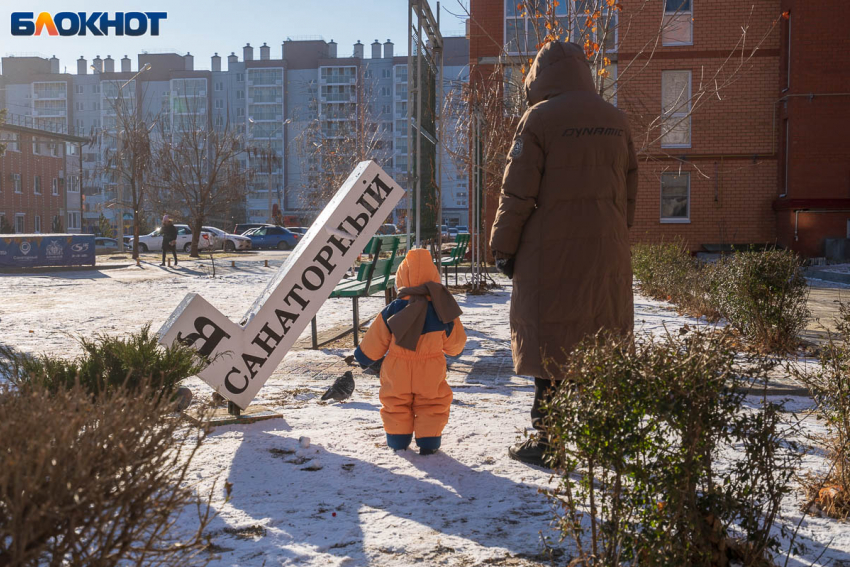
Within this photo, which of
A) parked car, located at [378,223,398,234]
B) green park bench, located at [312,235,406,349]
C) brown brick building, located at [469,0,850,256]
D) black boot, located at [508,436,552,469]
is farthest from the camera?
parked car, located at [378,223,398,234]

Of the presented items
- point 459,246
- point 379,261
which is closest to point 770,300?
point 379,261

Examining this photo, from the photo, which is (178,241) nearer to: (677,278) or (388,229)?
A: (388,229)

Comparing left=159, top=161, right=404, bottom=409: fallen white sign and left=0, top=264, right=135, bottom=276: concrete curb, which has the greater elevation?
left=159, top=161, right=404, bottom=409: fallen white sign

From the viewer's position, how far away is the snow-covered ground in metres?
3.13

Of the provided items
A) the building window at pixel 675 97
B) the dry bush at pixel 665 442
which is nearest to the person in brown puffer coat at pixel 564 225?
the dry bush at pixel 665 442

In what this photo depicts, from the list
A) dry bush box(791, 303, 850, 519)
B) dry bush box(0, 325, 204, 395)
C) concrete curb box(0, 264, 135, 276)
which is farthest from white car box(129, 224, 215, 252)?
dry bush box(791, 303, 850, 519)

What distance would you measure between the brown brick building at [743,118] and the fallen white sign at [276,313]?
18.7 m

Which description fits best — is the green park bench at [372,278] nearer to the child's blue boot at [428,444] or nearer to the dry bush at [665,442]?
the child's blue boot at [428,444]

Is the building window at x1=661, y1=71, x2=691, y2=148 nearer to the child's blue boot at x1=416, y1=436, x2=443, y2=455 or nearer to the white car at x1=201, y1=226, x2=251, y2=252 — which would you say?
the child's blue boot at x1=416, y1=436, x2=443, y2=455

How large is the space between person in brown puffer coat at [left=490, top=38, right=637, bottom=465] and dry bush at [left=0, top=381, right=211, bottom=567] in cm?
222

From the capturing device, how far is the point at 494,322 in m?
10.6

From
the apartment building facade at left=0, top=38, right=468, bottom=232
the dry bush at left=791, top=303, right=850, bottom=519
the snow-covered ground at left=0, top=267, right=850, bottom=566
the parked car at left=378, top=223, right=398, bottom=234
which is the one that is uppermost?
the apartment building facade at left=0, top=38, right=468, bottom=232

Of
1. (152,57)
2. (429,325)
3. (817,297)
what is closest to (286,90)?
(152,57)

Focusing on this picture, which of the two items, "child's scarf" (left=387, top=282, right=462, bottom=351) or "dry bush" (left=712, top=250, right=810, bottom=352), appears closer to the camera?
"child's scarf" (left=387, top=282, right=462, bottom=351)
